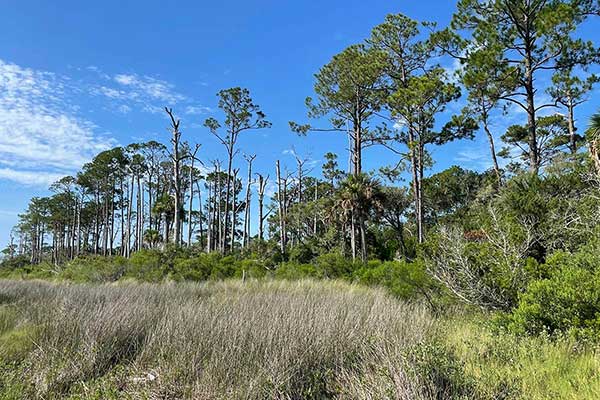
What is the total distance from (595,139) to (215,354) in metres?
9.37

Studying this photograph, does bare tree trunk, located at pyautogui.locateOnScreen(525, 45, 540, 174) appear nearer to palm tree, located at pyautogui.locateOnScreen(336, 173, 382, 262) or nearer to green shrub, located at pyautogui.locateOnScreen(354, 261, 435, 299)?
green shrub, located at pyautogui.locateOnScreen(354, 261, 435, 299)

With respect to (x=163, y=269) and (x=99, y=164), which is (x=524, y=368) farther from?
(x=99, y=164)

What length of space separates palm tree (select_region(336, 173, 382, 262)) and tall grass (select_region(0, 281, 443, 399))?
59.2ft

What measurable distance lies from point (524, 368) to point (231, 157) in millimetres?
32082

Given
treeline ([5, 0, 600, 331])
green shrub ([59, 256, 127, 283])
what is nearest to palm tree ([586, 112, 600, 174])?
treeline ([5, 0, 600, 331])

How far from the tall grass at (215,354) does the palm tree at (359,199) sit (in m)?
18.1

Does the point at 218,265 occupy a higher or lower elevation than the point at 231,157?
lower

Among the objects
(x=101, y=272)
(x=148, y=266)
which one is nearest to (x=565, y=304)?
(x=148, y=266)

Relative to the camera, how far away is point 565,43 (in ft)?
52.0

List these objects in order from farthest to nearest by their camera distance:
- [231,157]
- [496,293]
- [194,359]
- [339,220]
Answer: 1. [231,157]
2. [339,220]
3. [496,293]
4. [194,359]

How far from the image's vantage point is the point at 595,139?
30.8 feet

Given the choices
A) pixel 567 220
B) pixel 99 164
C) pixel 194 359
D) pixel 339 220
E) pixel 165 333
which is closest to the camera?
pixel 194 359

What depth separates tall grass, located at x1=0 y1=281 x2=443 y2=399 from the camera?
155 inches

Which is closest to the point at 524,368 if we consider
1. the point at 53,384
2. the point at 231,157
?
the point at 53,384
